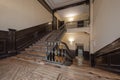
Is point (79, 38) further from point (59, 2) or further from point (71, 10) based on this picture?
point (59, 2)

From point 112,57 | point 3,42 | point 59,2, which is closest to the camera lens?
point 112,57

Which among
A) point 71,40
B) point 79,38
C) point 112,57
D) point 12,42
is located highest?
point 79,38

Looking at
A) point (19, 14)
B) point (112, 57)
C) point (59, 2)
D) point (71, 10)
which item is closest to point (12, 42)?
point (19, 14)

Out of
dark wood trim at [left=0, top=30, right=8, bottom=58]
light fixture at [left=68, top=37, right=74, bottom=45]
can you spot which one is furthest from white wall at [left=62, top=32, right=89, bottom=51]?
dark wood trim at [left=0, top=30, right=8, bottom=58]

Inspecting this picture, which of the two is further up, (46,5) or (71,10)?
(46,5)

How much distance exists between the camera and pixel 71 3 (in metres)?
7.30

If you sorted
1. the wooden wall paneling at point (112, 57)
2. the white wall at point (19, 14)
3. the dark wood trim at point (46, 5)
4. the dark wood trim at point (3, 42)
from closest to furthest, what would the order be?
the wooden wall paneling at point (112, 57)
the dark wood trim at point (3, 42)
the white wall at point (19, 14)
the dark wood trim at point (46, 5)

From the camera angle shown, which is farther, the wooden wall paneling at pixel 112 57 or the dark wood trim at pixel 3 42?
the dark wood trim at pixel 3 42

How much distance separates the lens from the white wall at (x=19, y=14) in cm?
379

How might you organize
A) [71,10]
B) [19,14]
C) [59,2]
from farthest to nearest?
1. [71,10]
2. [59,2]
3. [19,14]

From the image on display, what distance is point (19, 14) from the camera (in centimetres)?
455

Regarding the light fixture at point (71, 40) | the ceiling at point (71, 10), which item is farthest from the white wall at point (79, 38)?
the ceiling at point (71, 10)

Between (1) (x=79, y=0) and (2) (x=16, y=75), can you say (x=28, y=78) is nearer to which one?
(2) (x=16, y=75)

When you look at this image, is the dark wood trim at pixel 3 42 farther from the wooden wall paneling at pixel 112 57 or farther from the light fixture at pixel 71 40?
the light fixture at pixel 71 40
